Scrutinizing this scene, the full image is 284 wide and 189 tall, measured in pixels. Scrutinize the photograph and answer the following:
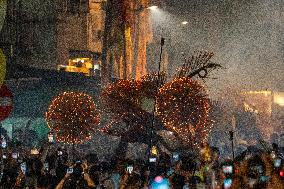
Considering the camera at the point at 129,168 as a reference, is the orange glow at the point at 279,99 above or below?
below

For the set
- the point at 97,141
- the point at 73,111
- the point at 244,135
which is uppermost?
the point at 73,111

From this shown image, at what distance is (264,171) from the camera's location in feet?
35.9

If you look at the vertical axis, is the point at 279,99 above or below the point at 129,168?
below

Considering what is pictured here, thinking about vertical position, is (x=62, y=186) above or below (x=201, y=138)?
above

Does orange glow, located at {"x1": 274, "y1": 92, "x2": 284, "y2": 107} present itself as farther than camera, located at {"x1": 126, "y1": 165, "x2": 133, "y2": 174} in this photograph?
Yes

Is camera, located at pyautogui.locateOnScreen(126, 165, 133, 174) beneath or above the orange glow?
above

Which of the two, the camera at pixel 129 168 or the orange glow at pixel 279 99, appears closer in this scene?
the camera at pixel 129 168

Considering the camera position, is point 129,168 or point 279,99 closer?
point 129,168

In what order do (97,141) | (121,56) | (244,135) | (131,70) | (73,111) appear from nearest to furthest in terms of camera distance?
(73,111), (97,141), (121,56), (131,70), (244,135)

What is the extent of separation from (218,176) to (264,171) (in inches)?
59.1

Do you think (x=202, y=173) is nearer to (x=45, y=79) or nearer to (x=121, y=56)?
(x=45, y=79)

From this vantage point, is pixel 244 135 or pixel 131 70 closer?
pixel 131 70

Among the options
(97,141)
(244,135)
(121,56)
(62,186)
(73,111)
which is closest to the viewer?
(62,186)

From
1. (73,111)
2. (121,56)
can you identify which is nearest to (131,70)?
(121,56)
